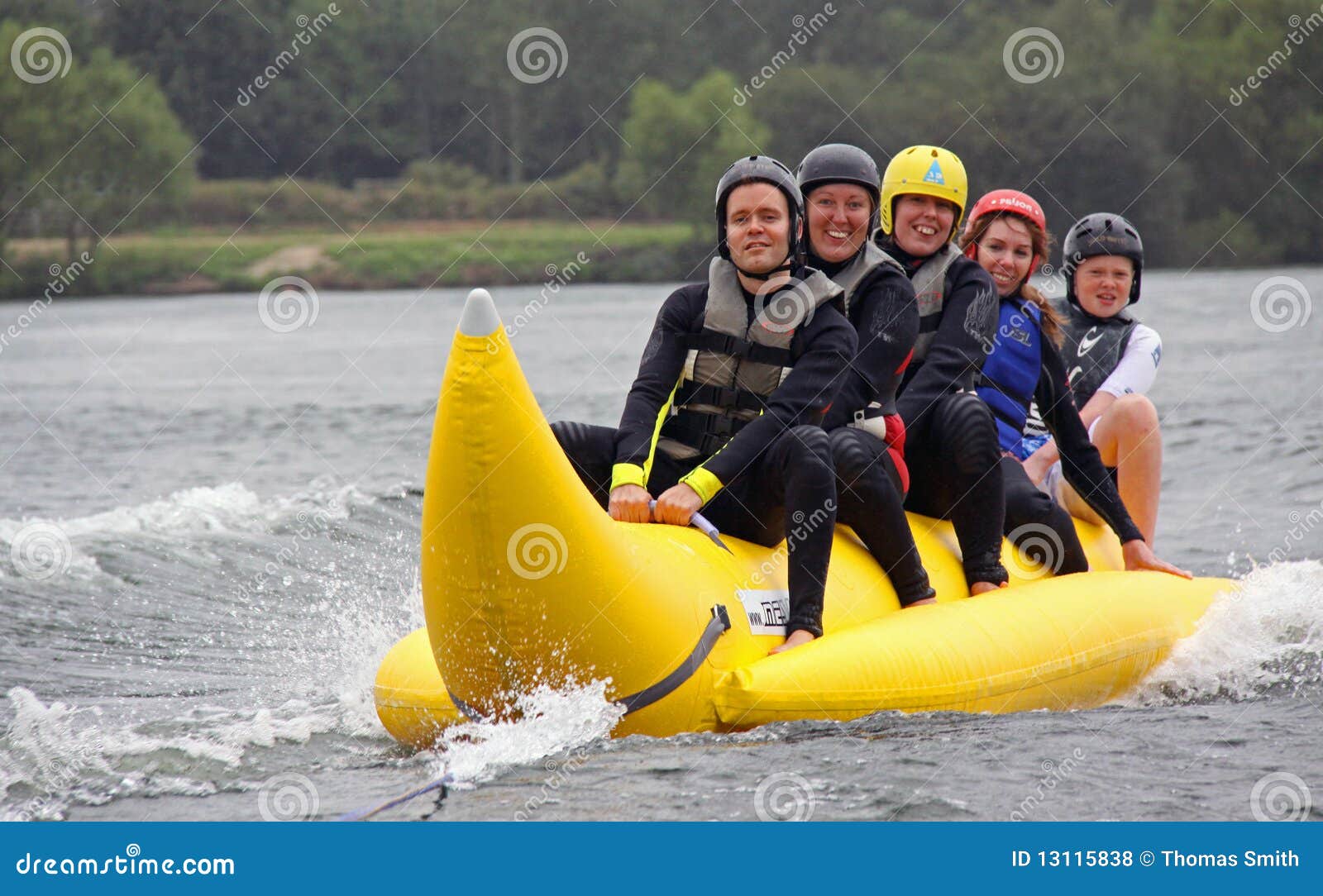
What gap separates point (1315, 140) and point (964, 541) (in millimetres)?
28851

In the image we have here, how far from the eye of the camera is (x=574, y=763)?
376 cm

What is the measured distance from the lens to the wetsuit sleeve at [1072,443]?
17.3 ft

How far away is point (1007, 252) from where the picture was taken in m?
5.37

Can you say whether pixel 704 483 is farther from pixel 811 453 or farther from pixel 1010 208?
pixel 1010 208

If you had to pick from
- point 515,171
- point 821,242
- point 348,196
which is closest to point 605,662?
point 821,242

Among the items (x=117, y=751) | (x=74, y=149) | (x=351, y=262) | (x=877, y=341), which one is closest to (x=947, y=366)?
(x=877, y=341)

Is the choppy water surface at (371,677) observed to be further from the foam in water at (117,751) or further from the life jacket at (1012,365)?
the life jacket at (1012,365)

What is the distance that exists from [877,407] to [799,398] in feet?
1.27

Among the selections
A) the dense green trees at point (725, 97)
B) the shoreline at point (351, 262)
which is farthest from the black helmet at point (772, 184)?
the shoreline at point (351, 262)

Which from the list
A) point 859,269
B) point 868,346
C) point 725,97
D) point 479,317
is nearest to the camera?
point 479,317

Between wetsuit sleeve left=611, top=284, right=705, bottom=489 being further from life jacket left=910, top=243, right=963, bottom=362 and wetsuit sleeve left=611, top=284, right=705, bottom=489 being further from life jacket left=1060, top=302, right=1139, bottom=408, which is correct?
life jacket left=1060, top=302, right=1139, bottom=408

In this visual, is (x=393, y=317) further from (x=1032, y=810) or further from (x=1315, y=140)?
(x=1032, y=810)

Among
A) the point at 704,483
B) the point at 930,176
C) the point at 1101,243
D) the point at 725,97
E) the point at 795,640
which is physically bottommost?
the point at 795,640

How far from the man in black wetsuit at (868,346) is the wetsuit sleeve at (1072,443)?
913mm
